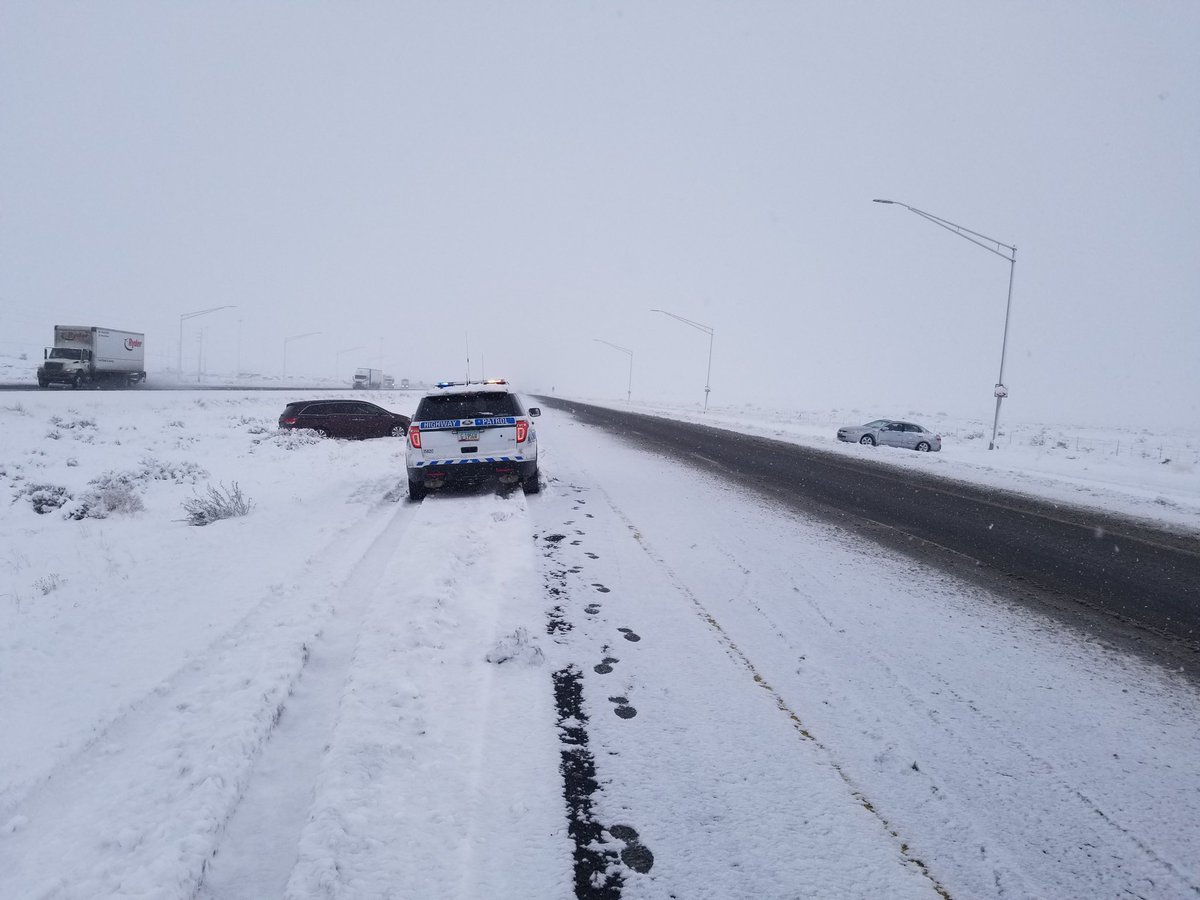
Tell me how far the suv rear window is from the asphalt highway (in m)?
4.89

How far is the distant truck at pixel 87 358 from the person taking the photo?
3600 centimetres

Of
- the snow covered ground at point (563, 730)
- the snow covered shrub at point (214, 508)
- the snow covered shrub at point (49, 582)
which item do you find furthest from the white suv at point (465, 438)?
the snow covered shrub at point (49, 582)

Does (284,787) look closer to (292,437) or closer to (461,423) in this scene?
(461,423)

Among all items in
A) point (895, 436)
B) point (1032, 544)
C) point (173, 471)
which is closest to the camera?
point (1032, 544)

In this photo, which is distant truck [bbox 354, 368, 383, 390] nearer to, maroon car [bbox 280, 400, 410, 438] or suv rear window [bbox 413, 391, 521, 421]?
maroon car [bbox 280, 400, 410, 438]

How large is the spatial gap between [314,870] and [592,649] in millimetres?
2364

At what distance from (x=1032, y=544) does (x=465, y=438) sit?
8176 millimetres

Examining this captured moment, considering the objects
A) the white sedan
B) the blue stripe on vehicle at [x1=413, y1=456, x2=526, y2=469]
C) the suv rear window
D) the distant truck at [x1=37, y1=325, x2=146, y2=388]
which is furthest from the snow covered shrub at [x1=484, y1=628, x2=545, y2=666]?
the distant truck at [x1=37, y1=325, x2=146, y2=388]

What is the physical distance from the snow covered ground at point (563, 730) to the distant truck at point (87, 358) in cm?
3747

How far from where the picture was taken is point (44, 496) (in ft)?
33.1

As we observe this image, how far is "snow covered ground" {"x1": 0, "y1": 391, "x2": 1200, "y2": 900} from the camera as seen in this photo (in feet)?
8.27

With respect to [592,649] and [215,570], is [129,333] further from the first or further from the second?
[592,649]

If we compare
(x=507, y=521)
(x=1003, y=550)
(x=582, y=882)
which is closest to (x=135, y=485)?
(x=507, y=521)

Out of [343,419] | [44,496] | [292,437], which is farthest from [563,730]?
[343,419]
